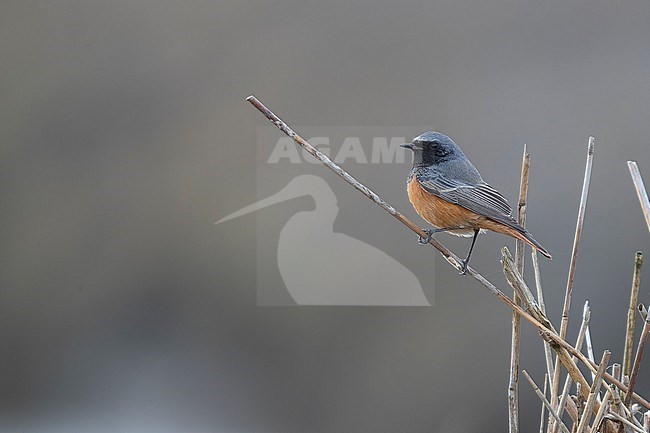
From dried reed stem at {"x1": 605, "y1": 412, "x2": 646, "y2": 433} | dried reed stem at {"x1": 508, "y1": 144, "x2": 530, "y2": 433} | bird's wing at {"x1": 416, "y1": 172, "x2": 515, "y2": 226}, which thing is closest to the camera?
dried reed stem at {"x1": 605, "y1": 412, "x2": 646, "y2": 433}

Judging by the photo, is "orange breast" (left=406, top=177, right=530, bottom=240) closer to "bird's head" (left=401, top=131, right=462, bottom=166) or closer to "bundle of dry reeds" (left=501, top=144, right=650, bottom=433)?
"bird's head" (left=401, top=131, right=462, bottom=166)

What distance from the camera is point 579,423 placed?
633 mm

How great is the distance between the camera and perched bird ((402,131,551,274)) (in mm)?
907

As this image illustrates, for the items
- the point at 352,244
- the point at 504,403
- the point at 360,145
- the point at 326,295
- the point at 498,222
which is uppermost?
the point at 360,145

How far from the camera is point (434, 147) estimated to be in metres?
0.92

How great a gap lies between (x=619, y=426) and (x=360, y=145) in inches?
43.9

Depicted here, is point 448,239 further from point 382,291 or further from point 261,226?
point 261,226

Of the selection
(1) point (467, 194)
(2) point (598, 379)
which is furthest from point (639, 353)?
(1) point (467, 194)

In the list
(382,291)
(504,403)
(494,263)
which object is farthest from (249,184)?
(504,403)

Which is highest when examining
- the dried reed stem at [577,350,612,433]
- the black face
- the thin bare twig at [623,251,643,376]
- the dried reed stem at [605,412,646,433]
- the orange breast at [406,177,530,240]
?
the black face

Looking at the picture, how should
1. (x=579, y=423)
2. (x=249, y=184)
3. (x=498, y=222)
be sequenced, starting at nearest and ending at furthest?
(x=579, y=423), (x=498, y=222), (x=249, y=184)

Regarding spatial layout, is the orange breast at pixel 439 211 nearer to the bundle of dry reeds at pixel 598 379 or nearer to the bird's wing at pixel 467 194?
the bird's wing at pixel 467 194

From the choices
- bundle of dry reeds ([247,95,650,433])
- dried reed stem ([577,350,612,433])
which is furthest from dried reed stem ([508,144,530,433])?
dried reed stem ([577,350,612,433])

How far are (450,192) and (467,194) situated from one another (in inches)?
0.9
